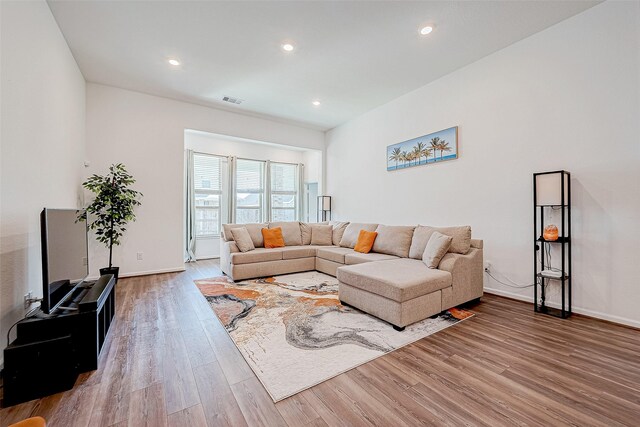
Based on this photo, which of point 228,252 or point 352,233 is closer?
point 228,252

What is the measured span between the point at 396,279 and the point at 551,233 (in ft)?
5.74

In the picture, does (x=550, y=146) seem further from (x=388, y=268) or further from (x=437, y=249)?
(x=388, y=268)

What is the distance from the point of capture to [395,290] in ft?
7.84

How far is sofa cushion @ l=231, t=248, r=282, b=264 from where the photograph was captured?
4.05 meters

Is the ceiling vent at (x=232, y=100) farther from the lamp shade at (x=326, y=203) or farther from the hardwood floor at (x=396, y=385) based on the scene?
the hardwood floor at (x=396, y=385)

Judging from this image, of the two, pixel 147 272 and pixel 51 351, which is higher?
pixel 51 351

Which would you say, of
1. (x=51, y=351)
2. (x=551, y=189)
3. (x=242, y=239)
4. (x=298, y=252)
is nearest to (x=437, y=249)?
(x=551, y=189)

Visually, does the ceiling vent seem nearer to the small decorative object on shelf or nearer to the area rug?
the small decorative object on shelf

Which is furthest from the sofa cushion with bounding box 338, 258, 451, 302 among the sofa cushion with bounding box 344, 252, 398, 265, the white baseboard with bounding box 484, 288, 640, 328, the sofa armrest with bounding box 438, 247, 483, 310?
the white baseboard with bounding box 484, 288, 640, 328

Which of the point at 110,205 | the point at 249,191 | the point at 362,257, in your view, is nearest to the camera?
the point at 362,257

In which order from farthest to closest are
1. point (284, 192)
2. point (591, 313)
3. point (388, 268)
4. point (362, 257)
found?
point (284, 192), point (362, 257), point (388, 268), point (591, 313)

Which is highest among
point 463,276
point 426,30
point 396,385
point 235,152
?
point 426,30

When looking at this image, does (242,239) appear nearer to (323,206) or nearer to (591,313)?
(323,206)

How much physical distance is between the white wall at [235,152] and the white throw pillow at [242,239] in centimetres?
227
